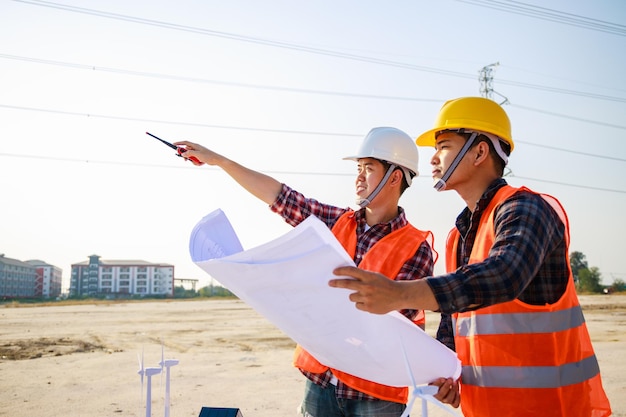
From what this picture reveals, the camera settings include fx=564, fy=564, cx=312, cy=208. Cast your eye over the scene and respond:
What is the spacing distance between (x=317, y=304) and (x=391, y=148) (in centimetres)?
165

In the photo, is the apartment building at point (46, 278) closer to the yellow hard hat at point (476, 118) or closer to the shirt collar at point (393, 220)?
the shirt collar at point (393, 220)

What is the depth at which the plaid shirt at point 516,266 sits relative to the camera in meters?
1.69

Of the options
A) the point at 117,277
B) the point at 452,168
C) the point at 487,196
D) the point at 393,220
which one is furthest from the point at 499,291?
the point at 117,277

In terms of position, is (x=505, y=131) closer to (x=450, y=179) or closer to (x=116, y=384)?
(x=450, y=179)

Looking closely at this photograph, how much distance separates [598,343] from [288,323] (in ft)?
48.1

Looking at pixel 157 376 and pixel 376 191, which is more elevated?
pixel 376 191

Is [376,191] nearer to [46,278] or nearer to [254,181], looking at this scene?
[254,181]

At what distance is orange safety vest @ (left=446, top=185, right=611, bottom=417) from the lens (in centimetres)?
Result: 208

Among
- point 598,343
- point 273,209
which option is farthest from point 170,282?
point 273,209

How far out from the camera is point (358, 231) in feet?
10.9

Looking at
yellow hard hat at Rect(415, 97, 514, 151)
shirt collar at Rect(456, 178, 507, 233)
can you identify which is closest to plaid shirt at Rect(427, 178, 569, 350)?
shirt collar at Rect(456, 178, 507, 233)

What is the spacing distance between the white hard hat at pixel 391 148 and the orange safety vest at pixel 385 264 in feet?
1.35

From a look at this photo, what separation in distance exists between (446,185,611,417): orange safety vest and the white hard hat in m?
1.19

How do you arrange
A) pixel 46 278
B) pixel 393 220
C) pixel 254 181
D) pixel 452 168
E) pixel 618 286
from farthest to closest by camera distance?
1. pixel 46 278
2. pixel 618 286
3. pixel 254 181
4. pixel 393 220
5. pixel 452 168
